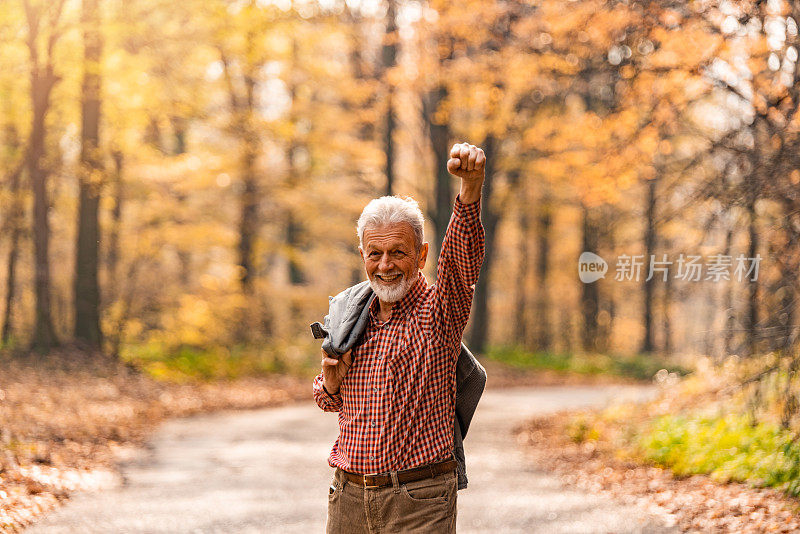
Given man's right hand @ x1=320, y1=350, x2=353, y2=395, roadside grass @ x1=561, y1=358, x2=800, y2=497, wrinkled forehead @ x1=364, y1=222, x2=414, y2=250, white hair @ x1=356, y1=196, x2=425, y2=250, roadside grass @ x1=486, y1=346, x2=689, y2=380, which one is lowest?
roadside grass @ x1=486, y1=346, x2=689, y2=380

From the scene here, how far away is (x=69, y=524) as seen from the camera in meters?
6.80

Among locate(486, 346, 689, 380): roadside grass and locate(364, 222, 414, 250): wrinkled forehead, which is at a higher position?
locate(364, 222, 414, 250): wrinkled forehead

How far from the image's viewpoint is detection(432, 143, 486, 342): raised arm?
2938mm

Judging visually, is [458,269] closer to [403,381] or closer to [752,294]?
[403,381]

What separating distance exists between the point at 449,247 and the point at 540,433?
33.3ft

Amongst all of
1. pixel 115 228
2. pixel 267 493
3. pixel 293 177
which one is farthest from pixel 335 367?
pixel 293 177

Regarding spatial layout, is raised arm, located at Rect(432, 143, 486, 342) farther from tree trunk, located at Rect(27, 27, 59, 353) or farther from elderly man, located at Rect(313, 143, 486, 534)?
tree trunk, located at Rect(27, 27, 59, 353)

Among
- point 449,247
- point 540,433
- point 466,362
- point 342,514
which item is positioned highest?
point 449,247

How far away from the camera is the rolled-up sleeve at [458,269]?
3102mm

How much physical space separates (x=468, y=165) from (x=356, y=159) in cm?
2163

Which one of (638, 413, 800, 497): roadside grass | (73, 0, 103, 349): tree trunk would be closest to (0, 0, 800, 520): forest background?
(73, 0, 103, 349): tree trunk

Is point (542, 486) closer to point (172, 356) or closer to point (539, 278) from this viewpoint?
point (172, 356)

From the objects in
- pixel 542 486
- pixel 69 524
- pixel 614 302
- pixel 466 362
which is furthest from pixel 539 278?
pixel 466 362

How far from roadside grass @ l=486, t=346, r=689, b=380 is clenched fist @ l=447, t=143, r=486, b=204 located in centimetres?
2214
